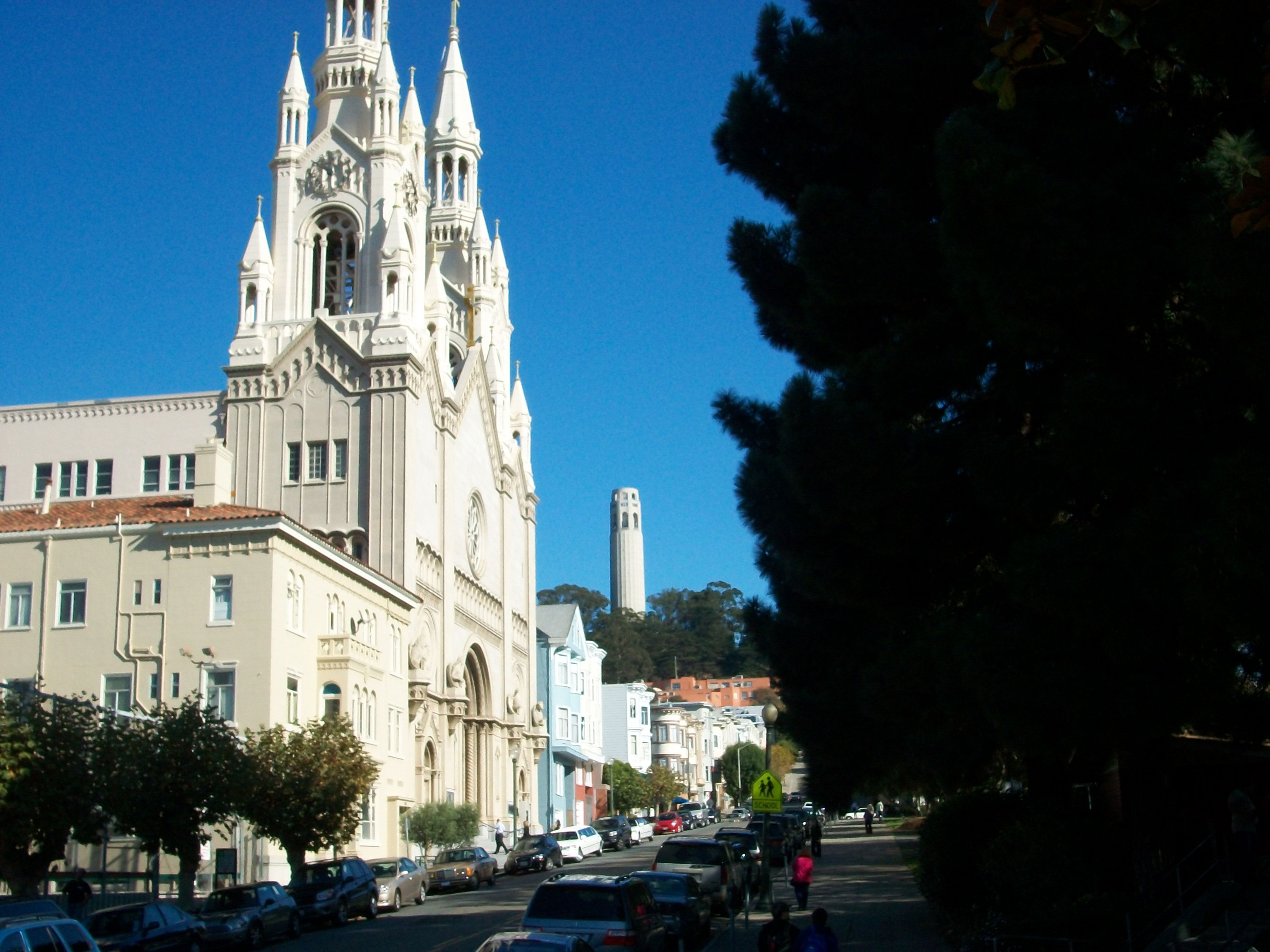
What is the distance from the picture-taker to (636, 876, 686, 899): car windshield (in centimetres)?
2275

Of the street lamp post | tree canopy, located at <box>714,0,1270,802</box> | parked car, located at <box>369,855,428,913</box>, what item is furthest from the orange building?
tree canopy, located at <box>714,0,1270,802</box>

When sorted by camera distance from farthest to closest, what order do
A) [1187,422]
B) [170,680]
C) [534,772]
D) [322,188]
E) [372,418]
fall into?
1. [534,772]
2. [322,188]
3. [372,418]
4. [170,680]
5. [1187,422]

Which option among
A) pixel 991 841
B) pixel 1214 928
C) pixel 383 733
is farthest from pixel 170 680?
pixel 1214 928

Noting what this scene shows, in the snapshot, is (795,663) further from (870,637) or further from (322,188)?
(322,188)

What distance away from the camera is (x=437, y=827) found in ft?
168

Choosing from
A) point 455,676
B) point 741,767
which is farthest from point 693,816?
point 741,767

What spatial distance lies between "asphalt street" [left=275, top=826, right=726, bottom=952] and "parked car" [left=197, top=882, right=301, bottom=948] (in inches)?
15.7

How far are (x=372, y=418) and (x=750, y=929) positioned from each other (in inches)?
1402

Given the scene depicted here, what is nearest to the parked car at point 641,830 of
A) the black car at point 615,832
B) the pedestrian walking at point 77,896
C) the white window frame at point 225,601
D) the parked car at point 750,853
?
the black car at point 615,832

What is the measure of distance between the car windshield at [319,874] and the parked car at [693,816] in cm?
5014

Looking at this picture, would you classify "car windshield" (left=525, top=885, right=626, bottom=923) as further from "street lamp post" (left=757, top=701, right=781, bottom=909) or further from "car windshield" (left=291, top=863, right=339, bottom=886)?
"car windshield" (left=291, top=863, right=339, bottom=886)

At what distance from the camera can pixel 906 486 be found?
50.1ft

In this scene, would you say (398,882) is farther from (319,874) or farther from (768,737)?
(768,737)

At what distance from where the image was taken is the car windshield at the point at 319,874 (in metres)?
30.0
